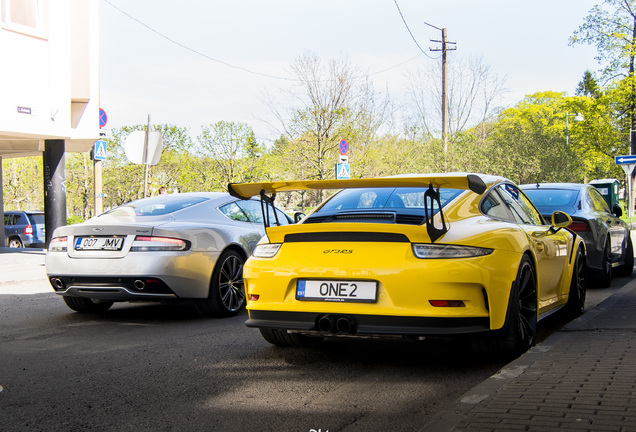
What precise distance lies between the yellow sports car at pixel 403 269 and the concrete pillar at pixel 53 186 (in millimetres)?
12192

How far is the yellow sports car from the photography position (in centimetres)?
428

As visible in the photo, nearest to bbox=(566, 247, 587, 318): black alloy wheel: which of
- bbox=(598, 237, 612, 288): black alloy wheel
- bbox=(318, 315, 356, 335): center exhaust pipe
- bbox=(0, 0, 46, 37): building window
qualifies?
bbox=(598, 237, 612, 288): black alloy wheel

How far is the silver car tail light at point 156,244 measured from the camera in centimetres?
657

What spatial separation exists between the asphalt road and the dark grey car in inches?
102

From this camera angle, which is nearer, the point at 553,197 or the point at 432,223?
the point at 432,223

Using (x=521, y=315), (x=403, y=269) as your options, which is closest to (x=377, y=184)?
(x=403, y=269)

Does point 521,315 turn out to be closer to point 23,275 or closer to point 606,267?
point 606,267

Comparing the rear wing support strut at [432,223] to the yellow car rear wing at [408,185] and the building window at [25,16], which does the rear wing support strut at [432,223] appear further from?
the building window at [25,16]

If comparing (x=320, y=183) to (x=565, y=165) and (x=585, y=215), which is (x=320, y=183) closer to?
(x=585, y=215)

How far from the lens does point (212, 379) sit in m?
4.51

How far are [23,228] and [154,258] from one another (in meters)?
18.7

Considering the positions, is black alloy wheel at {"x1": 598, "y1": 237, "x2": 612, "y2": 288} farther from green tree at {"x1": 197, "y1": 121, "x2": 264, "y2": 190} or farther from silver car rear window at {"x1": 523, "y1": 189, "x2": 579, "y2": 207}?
green tree at {"x1": 197, "y1": 121, "x2": 264, "y2": 190}

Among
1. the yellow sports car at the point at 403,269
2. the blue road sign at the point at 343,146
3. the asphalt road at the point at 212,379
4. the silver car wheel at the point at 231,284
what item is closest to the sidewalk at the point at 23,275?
the asphalt road at the point at 212,379

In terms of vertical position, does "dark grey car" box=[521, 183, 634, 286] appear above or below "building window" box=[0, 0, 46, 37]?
below
